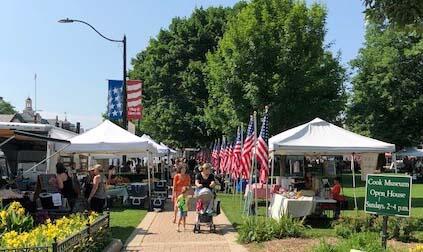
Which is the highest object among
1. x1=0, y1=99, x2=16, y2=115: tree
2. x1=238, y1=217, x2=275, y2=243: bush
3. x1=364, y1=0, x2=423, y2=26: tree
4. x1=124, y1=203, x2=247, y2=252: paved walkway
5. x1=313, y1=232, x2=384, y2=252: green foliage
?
x1=0, y1=99, x2=16, y2=115: tree

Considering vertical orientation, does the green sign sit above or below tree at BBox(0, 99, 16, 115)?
below

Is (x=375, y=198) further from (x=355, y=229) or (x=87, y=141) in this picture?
(x=87, y=141)

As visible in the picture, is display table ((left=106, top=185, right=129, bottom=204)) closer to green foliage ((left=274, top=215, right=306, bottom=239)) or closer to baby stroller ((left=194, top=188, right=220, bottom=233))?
baby stroller ((left=194, top=188, right=220, bottom=233))

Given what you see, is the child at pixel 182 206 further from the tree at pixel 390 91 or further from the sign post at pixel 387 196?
the tree at pixel 390 91

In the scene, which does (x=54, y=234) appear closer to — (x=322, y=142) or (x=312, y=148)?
(x=312, y=148)

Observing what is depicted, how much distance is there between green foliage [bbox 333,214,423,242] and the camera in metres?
→ 13.0

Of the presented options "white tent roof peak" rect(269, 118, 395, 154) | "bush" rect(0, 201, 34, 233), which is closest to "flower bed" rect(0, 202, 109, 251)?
"bush" rect(0, 201, 34, 233)

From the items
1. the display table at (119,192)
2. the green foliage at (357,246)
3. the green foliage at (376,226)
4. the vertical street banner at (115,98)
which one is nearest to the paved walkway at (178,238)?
the green foliage at (376,226)

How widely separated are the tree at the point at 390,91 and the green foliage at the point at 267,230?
3342cm

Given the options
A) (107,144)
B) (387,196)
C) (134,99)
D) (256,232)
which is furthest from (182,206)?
(134,99)

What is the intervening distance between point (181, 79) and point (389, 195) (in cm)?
3951

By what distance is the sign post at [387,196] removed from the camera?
9164mm

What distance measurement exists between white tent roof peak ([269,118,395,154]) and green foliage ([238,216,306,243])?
12.7ft

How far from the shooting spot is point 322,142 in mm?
17812
